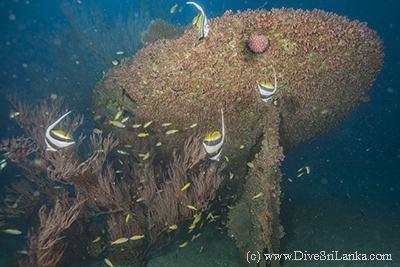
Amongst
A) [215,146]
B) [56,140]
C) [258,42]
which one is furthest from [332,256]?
[56,140]

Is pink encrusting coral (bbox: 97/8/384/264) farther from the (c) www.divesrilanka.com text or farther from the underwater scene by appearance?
the (c) www.divesrilanka.com text

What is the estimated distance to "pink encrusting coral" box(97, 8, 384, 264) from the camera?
349 centimetres

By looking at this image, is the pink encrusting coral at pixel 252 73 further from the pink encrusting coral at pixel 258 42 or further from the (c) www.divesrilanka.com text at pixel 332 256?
the (c) www.divesrilanka.com text at pixel 332 256

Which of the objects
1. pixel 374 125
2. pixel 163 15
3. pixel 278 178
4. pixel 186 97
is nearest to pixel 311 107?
pixel 278 178

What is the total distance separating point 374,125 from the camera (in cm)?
7525

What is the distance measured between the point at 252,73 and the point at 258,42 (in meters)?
0.59

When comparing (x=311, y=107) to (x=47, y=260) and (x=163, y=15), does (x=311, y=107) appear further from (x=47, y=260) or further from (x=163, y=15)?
(x=163, y=15)

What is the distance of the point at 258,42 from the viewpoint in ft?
11.5

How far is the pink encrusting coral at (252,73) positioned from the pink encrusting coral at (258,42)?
0.02 metres

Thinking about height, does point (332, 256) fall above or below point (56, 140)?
below

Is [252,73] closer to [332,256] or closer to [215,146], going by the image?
[215,146]

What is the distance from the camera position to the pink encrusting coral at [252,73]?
11.5ft

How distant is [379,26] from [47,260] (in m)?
89.8

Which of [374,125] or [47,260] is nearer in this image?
[47,260]
